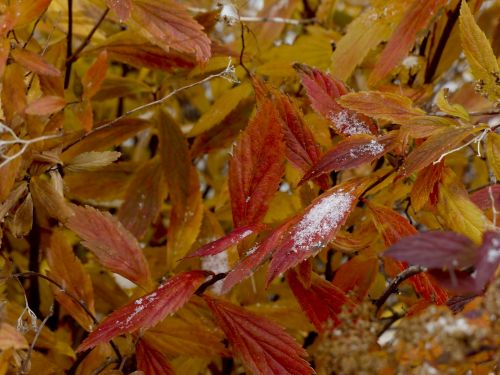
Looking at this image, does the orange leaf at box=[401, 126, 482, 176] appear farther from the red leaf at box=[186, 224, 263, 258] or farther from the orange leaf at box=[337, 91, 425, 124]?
the red leaf at box=[186, 224, 263, 258]

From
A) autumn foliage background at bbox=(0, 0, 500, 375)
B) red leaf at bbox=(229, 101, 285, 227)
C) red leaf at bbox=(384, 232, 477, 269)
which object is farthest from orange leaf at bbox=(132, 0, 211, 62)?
red leaf at bbox=(384, 232, 477, 269)

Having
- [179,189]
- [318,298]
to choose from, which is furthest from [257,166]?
[179,189]

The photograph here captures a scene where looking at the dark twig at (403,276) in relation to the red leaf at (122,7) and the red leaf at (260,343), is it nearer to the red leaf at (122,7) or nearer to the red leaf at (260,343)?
the red leaf at (260,343)

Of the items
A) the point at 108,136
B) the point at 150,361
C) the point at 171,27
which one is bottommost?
the point at 150,361

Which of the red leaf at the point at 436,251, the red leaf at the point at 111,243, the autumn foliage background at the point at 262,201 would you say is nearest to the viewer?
the red leaf at the point at 436,251

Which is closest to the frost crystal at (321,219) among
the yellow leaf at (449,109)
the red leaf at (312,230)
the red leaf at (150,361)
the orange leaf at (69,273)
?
the red leaf at (312,230)

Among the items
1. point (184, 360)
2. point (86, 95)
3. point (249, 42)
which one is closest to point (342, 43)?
point (249, 42)

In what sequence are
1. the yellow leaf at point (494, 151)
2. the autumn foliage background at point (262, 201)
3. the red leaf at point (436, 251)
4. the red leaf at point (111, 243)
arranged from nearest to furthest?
1. the red leaf at point (436, 251)
2. the autumn foliage background at point (262, 201)
3. the yellow leaf at point (494, 151)
4. the red leaf at point (111, 243)

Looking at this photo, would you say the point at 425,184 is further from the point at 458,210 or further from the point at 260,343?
the point at 260,343
